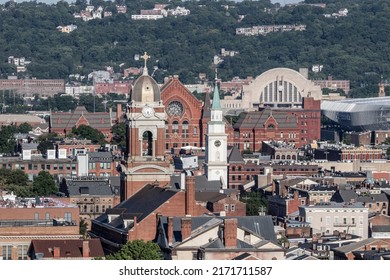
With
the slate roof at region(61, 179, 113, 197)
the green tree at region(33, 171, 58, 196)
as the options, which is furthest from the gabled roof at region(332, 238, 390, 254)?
the green tree at region(33, 171, 58, 196)

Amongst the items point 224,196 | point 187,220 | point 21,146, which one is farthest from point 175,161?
point 187,220

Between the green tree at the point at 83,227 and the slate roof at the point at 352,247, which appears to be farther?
the green tree at the point at 83,227

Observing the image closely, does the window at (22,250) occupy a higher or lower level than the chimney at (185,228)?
lower

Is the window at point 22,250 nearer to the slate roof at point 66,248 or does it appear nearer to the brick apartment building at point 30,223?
the brick apartment building at point 30,223

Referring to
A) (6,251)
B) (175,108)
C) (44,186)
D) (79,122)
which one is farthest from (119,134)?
(6,251)

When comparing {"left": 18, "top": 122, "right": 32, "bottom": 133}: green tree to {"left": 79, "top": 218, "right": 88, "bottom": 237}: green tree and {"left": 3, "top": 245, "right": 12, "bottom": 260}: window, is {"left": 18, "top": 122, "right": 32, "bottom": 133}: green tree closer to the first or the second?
{"left": 79, "top": 218, "right": 88, "bottom": 237}: green tree

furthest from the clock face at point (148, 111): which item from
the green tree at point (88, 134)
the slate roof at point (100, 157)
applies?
the green tree at point (88, 134)

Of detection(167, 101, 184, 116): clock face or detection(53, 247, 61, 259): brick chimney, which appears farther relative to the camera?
detection(167, 101, 184, 116): clock face

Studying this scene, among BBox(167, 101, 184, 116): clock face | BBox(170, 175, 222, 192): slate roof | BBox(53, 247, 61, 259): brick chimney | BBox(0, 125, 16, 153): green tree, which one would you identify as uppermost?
BBox(167, 101, 184, 116): clock face
